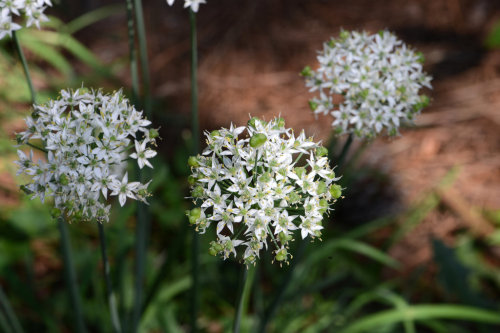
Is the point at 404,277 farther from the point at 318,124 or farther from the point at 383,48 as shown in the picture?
the point at 383,48

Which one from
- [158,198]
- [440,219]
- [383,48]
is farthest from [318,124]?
[383,48]

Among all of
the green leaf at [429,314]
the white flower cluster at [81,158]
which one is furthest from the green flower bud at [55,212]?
the green leaf at [429,314]

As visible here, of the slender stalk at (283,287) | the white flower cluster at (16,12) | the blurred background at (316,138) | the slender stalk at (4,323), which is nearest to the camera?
the white flower cluster at (16,12)

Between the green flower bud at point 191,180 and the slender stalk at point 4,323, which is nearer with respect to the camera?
the green flower bud at point 191,180

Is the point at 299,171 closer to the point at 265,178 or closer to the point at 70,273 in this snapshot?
the point at 265,178

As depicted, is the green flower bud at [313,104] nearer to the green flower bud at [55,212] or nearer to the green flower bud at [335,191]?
the green flower bud at [335,191]

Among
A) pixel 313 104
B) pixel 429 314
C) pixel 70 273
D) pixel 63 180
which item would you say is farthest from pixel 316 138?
pixel 63 180
